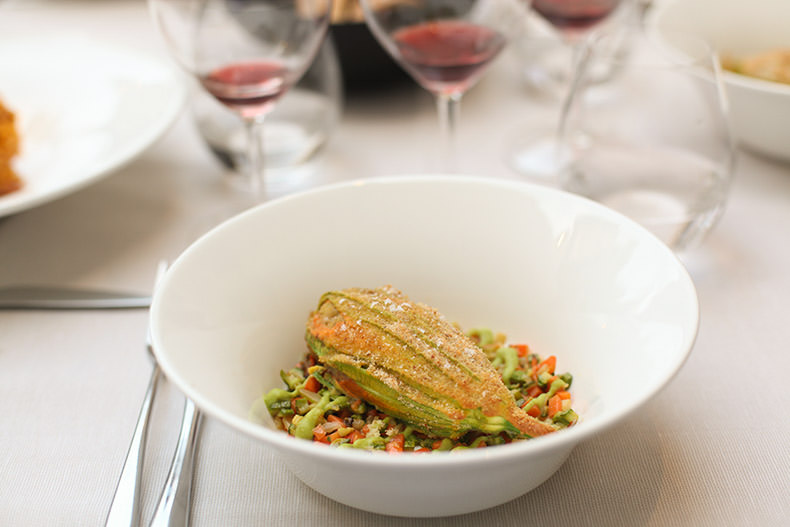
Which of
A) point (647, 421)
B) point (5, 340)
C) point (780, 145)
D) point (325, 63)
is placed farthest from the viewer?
point (325, 63)

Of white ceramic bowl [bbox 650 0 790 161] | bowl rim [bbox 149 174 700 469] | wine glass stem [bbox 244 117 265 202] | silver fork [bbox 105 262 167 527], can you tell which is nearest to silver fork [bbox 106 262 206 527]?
silver fork [bbox 105 262 167 527]

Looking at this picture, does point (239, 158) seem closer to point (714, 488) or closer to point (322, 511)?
point (322, 511)

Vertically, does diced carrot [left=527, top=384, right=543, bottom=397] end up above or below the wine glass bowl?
below

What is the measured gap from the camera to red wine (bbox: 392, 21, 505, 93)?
3.03ft

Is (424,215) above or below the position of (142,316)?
above

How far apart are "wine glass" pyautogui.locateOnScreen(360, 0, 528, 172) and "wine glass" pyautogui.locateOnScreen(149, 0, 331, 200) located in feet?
0.27

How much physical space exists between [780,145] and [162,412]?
81 centimetres

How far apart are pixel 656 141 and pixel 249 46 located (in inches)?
19.9

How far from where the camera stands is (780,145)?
3.18 feet

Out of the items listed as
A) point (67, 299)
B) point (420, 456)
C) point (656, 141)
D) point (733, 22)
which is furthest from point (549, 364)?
point (733, 22)

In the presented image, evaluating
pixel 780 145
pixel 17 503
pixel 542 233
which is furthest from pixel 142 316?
pixel 780 145

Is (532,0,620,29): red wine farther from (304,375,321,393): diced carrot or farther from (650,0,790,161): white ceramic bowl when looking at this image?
(304,375,321,393): diced carrot

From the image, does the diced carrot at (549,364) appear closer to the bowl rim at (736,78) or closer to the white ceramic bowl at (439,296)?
the white ceramic bowl at (439,296)

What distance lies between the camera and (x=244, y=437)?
57 centimetres
